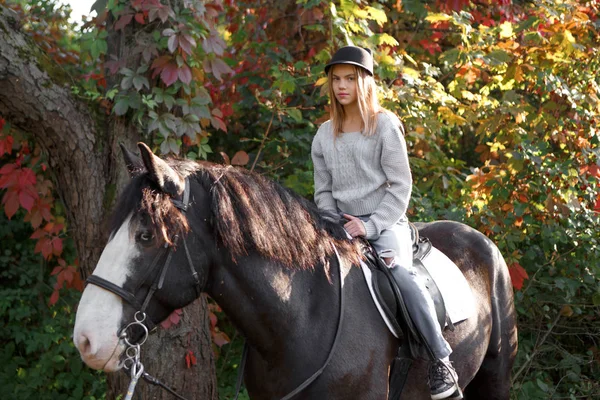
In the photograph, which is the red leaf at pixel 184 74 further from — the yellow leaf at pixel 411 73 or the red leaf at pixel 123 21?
the yellow leaf at pixel 411 73

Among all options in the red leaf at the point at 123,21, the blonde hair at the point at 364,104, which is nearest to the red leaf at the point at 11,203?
the red leaf at the point at 123,21

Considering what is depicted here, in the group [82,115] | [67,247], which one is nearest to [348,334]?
[82,115]

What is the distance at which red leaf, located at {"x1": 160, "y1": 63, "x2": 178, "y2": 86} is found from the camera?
4480 millimetres

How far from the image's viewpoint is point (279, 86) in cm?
563

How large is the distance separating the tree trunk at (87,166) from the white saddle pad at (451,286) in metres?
1.70

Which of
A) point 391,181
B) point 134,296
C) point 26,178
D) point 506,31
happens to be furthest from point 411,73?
point 134,296

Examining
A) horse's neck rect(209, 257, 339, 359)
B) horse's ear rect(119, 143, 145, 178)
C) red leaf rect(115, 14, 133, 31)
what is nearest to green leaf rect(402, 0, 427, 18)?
red leaf rect(115, 14, 133, 31)

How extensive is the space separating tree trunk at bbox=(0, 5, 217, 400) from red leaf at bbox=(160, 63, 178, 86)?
1.50 ft

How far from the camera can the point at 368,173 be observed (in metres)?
3.55

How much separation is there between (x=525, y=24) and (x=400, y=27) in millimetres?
1969

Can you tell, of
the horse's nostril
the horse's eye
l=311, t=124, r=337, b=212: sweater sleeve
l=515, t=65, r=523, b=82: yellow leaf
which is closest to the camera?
the horse's nostril

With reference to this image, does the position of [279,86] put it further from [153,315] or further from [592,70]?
[153,315]

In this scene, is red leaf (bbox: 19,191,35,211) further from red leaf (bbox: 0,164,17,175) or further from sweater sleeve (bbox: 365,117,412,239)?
sweater sleeve (bbox: 365,117,412,239)

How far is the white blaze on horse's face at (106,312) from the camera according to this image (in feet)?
8.71
